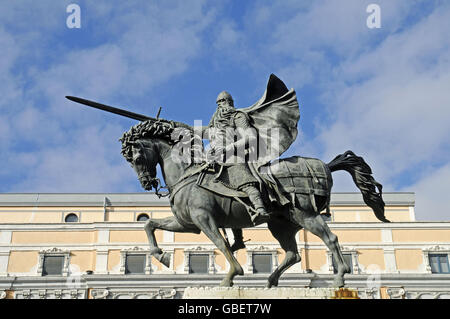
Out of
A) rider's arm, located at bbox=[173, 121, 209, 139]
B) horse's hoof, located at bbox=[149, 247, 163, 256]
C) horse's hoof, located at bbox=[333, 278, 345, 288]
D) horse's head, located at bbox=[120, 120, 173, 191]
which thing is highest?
rider's arm, located at bbox=[173, 121, 209, 139]

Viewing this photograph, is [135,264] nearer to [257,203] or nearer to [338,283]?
[257,203]

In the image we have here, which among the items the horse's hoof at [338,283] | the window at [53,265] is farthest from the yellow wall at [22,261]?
the horse's hoof at [338,283]

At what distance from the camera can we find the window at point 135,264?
39.3 meters

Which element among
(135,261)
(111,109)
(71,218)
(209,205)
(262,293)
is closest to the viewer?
(262,293)

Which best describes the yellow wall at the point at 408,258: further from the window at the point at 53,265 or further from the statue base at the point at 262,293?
the statue base at the point at 262,293

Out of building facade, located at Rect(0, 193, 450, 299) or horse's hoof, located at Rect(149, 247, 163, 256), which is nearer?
horse's hoof, located at Rect(149, 247, 163, 256)

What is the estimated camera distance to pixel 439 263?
39000mm

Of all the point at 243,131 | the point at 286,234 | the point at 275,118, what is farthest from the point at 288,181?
the point at 275,118

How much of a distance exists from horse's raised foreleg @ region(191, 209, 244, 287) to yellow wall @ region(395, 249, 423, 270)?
33745mm

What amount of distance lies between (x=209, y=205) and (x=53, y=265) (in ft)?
114

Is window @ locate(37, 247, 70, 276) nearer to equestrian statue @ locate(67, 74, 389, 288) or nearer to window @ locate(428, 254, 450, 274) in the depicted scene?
window @ locate(428, 254, 450, 274)

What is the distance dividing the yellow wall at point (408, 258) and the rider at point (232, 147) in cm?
3330

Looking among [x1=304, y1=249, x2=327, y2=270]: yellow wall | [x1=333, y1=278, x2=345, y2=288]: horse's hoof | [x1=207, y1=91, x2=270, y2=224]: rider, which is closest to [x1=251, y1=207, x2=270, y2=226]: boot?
[x1=207, y1=91, x2=270, y2=224]: rider

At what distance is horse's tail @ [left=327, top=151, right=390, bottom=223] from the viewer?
31.9 feet
